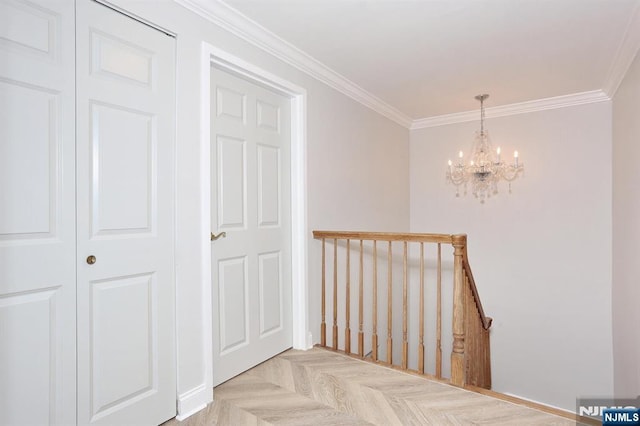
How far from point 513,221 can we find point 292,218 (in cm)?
268

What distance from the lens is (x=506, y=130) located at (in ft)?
13.5

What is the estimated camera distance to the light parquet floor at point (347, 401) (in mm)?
1872

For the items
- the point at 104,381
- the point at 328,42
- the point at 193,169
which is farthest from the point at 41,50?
the point at 328,42

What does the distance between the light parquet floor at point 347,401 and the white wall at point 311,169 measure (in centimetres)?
24

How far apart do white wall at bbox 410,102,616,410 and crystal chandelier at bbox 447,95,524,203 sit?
91 mm

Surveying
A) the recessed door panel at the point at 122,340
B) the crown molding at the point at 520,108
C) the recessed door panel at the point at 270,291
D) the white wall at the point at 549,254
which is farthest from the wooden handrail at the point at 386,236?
the crown molding at the point at 520,108

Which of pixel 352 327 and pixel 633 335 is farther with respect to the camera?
pixel 352 327

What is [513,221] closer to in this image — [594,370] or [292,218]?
[594,370]

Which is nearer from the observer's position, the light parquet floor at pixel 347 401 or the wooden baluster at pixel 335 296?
the light parquet floor at pixel 347 401

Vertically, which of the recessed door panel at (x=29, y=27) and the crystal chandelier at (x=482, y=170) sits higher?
the recessed door panel at (x=29, y=27)

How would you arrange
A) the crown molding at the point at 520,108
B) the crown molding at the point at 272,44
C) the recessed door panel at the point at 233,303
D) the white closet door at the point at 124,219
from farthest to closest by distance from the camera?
the crown molding at the point at 520,108 → the recessed door panel at the point at 233,303 → the crown molding at the point at 272,44 → the white closet door at the point at 124,219

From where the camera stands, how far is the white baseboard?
192 centimetres

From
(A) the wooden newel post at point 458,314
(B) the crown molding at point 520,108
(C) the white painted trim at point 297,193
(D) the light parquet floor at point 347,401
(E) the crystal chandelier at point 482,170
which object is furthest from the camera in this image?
(E) the crystal chandelier at point 482,170

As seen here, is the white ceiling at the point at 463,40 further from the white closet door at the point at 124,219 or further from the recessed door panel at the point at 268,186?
the recessed door panel at the point at 268,186
